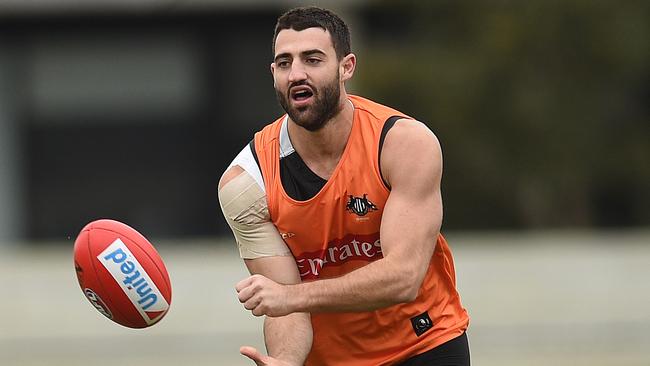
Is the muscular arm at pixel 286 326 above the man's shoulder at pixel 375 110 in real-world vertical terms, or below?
below

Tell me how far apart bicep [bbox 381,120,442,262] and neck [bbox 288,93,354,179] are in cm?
26

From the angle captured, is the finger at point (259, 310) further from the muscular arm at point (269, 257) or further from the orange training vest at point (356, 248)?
the orange training vest at point (356, 248)

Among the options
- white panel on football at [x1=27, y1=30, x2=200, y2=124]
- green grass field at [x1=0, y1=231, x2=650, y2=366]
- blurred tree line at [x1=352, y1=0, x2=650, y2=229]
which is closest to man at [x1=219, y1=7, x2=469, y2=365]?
green grass field at [x1=0, y1=231, x2=650, y2=366]

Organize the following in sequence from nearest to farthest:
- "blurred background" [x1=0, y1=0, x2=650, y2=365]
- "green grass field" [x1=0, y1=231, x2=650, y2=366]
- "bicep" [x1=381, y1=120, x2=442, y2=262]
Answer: "bicep" [x1=381, y1=120, x2=442, y2=262] → "green grass field" [x1=0, y1=231, x2=650, y2=366] → "blurred background" [x1=0, y1=0, x2=650, y2=365]

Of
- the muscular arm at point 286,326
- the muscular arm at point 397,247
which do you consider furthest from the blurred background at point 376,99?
the muscular arm at point 397,247

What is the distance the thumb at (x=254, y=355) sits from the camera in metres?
5.50

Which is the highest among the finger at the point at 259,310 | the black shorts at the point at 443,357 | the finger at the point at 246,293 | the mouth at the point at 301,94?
the mouth at the point at 301,94

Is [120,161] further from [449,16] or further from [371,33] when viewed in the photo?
[449,16]

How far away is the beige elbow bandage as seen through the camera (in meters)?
5.93

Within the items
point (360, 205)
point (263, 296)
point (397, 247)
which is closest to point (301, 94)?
point (360, 205)

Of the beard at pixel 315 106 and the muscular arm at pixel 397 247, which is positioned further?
the beard at pixel 315 106

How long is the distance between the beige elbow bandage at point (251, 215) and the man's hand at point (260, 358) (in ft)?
1.62

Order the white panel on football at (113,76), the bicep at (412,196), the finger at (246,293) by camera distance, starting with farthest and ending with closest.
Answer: the white panel on football at (113,76), the bicep at (412,196), the finger at (246,293)

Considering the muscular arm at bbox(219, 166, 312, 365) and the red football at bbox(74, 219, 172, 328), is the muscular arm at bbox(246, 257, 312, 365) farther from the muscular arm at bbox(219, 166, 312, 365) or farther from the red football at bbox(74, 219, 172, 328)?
the red football at bbox(74, 219, 172, 328)
